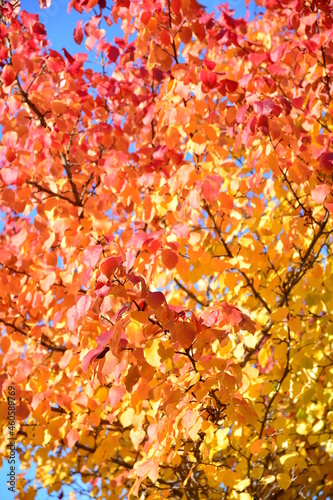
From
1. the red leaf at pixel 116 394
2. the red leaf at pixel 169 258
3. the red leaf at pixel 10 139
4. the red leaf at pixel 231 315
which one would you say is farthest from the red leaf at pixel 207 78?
the red leaf at pixel 116 394

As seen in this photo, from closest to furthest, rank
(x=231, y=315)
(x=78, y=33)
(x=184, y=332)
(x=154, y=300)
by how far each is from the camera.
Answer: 1. (x=154, y=300)
2. (x=184, y=332)
3. (x=231, y=315)
4. (x=78, y=33)

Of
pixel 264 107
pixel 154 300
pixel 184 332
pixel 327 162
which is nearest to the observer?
pixel 154 300

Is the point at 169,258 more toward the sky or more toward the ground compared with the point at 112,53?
more toward the ground

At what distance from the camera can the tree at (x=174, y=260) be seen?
5.98 feet

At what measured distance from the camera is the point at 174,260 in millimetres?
2201

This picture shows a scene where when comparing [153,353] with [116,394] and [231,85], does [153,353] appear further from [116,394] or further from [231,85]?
[231,85]

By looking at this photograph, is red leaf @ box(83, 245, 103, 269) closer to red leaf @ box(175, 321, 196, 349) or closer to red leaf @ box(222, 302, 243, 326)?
red leaf @ box(175, 321, 196, 349)

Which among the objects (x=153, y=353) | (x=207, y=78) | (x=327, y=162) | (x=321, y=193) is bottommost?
(x=153, y=353)

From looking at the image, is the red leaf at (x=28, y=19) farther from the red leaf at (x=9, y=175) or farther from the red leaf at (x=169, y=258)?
the red leaf at (x=169, y=258)

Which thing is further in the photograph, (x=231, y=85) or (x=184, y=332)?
(x=231, y=85)

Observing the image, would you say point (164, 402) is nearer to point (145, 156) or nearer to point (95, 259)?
point (95, 259)

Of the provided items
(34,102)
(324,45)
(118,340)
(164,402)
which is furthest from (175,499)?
(324,45)

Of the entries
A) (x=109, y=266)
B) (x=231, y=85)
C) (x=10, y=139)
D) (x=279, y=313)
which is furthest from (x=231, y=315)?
(x=10, y=139)

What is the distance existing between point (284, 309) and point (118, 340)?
41.7 inches
